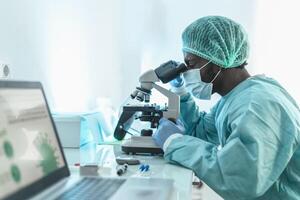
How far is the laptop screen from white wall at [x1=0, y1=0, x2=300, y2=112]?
120 centimetres

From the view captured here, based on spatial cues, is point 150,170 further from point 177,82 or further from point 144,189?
point 177,82

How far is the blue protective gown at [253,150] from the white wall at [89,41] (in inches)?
35.7

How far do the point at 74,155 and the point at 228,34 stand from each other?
2.74 ft

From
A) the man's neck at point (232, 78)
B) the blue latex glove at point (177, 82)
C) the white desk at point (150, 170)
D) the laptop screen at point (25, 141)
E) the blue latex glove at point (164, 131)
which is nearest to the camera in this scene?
the laptop screen at point (25, 141)

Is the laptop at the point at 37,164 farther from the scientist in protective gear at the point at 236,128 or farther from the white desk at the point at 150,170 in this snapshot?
the scientist in protective gear at the point at 236,128

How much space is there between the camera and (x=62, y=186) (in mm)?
848

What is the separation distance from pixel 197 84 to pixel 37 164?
794mm

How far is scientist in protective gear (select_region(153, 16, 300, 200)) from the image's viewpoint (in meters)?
1.05

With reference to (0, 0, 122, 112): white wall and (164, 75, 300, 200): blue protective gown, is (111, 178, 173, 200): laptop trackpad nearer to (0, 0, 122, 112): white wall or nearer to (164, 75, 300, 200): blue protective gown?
(164, 75, 300, 200): blue protective gown

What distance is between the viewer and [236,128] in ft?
3.59

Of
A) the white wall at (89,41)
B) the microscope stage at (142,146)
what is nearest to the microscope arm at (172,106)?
the microscope stage at (142,146)

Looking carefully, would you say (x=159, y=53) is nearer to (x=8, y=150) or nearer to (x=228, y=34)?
(x=228, y=34)

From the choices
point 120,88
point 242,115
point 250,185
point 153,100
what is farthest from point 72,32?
point 250,185

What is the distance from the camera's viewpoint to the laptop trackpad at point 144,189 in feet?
2.47
